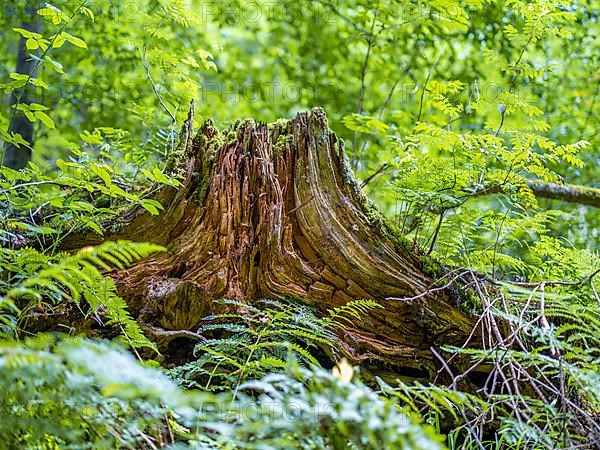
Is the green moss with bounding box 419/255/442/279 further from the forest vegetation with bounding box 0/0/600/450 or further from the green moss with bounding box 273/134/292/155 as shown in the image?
the green moss with bounding box 273/134/292/155

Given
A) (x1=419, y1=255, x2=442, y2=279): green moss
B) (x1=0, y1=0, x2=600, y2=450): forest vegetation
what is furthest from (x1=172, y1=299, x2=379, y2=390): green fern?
(x1=419, y1=255, x2=442, y2=279): green moss

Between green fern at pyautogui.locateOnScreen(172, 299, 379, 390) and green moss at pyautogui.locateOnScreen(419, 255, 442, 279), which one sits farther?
green moss at pyautogui.locateOnScreen(419, 255, 442, 279)

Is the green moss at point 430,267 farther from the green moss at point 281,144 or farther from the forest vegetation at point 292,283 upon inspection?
the green moss at point 281,144

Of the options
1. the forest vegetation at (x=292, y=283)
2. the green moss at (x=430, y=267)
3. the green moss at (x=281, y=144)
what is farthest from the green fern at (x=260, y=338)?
the green moss at (x=281, y=144)

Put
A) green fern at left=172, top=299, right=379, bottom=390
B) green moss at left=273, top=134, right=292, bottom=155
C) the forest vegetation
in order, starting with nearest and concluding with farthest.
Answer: the forest vegetation, green fern at left=172, top=299, right=379, bottom=390, green moss at left=273, top=134, right=292, bottom=155

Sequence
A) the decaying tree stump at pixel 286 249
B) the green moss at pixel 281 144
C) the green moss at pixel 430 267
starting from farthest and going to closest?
the green moss at pixel 281 144, the green moss at pixel 430 267, the decaying tree stump at pixel 286 249

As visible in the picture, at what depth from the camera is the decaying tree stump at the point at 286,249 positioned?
2688mm

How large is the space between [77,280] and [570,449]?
1.91 meters

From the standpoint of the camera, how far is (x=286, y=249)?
281 cm

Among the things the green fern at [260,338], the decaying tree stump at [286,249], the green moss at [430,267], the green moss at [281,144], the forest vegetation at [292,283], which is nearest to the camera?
the forest vegetation at [292,283]

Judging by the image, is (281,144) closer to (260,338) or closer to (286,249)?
(286,249)

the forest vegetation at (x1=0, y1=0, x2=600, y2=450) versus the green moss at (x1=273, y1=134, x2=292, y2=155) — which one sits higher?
the green moss at (x1=273, y1=134, x2=292, y2=155)

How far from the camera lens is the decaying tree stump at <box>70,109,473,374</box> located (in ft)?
8.82

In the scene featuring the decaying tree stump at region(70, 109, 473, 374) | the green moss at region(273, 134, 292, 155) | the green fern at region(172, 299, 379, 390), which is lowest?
the green fern at region(172, 299, 379, 390)
